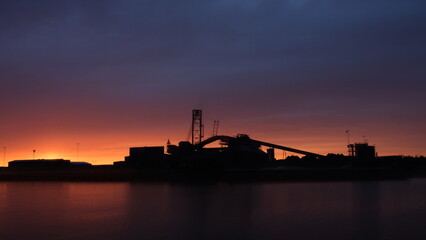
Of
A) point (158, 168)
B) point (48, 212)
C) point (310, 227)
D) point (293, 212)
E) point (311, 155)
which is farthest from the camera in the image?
point (311, 155)

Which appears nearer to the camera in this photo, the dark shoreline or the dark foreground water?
the dark foreground water

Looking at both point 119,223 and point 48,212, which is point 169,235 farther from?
point 48,212

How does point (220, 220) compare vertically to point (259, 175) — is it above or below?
below

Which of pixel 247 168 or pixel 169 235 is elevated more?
pixel 247 168

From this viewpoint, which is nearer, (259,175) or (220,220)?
(220,220)

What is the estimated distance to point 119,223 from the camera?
29578mm

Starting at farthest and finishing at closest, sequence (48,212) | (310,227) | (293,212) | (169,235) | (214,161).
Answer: (214,161), (48,212), (293,212), (310,227), (169,235)

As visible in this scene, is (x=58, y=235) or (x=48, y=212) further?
(x=48, y=212)

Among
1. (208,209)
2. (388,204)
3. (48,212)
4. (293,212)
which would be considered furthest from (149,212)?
(388,204)

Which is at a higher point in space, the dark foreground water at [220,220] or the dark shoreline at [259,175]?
the dark shoreline at [259,175]

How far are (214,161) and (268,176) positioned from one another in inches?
639

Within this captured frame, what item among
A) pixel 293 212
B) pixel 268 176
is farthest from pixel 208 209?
pixel 268 176

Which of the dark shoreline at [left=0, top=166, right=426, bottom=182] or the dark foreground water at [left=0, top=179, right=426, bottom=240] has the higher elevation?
the dark shoreline at [left=0, top=166, right=426, bottom=182]

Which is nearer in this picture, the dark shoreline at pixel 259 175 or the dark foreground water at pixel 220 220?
the dark foreground water at pixel 220 220
